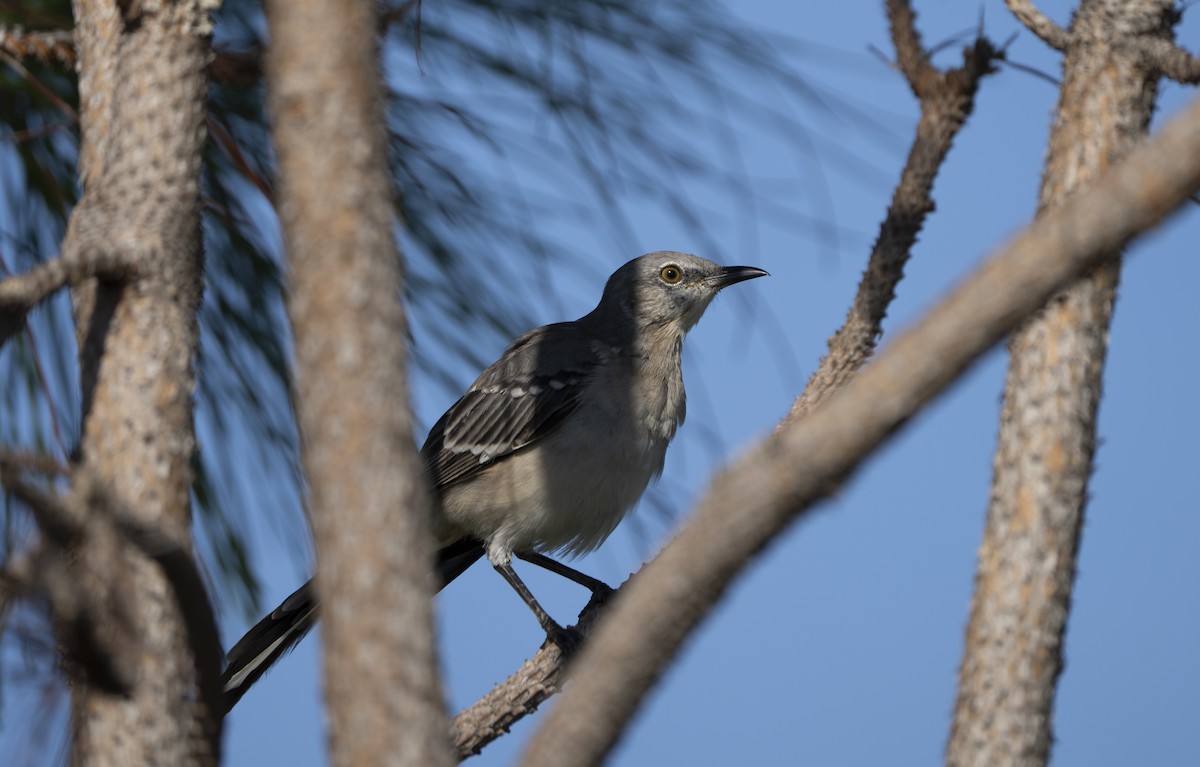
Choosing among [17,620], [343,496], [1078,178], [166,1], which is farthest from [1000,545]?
[166,1]

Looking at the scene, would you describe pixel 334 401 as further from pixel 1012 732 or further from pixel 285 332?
pixel 285 332

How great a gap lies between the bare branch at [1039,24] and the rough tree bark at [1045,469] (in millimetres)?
105

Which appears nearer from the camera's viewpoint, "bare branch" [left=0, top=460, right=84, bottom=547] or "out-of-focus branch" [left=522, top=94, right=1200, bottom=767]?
"out-of-focus branch" [left=522, top=94, right=1200, bottom=767]

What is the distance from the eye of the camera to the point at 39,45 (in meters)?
3.20

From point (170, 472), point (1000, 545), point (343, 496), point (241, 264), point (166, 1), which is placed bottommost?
point (1000, 545)

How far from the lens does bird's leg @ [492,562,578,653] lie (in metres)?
4.16

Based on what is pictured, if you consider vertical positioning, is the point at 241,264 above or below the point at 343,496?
above

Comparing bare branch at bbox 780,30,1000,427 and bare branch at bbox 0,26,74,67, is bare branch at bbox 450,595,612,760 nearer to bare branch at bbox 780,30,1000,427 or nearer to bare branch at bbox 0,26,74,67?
bare branch at bbox 780,30,1000,427

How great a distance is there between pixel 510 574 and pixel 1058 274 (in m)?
3.86

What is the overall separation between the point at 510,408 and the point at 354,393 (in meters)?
3.62

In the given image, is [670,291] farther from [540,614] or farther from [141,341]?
[141,341]

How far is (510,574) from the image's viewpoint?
505 centimetres

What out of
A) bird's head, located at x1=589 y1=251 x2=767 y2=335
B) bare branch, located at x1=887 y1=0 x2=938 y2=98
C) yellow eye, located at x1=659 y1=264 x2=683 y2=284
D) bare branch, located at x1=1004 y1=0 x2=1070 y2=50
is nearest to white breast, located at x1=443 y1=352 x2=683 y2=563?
bird's head, located at x1=589 y1=251 x2=767 y2=335

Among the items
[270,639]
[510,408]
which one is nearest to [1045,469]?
[270,639]
